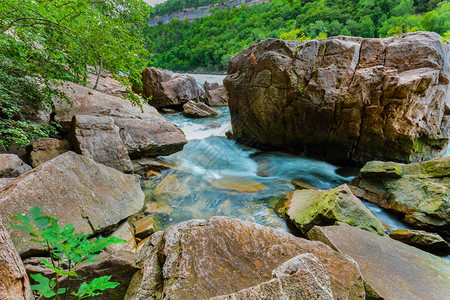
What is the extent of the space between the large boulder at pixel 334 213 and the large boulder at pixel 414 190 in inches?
51.8

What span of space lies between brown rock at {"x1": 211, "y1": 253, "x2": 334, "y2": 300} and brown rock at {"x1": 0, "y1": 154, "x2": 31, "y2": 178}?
4060 mm

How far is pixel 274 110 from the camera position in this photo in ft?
24.3

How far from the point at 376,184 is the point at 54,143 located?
783 centimetres

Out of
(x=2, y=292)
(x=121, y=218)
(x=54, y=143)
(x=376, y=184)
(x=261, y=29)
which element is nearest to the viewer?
(x=2, y=292)

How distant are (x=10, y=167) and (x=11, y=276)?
332 centimetres

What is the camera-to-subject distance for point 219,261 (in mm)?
1684

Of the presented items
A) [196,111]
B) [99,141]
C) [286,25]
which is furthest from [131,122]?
[286,25]

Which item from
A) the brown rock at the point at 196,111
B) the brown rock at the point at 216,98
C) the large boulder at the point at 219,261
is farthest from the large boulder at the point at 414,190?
the brown rock at the point at 216,98

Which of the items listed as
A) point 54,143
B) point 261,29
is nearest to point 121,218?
point 54,143

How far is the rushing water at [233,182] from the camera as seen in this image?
14.7ft

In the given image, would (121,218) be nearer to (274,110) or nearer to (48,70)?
(48,70)

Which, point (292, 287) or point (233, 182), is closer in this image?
point (292, 287)

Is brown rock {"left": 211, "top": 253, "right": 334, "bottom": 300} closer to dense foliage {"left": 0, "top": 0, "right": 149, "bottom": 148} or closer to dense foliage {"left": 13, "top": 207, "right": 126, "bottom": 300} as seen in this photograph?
dense foliage {"left": 13, "top": 207, "right": 126, "bottom": 300}

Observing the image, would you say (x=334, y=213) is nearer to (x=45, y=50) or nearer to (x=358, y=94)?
(x=358, y=94)
